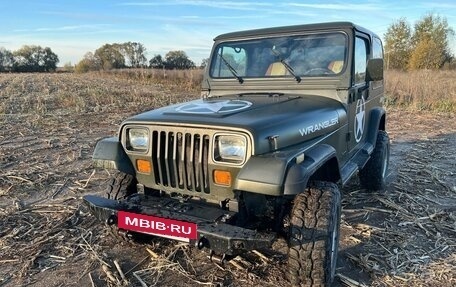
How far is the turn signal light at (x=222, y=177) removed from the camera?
2.80 meters

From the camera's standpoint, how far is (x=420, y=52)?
31672 millimetres

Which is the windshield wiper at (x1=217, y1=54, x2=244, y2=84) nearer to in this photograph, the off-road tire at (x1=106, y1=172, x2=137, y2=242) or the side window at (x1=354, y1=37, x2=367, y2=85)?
the side window at (x1=354, y1=37, x2=367, y2=85)

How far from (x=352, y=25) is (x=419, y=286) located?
7.95ft

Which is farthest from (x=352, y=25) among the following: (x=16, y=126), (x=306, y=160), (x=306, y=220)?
(x=16, y=126)

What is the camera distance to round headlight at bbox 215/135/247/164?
2.76 meters

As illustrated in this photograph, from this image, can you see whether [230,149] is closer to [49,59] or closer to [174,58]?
[174,58]

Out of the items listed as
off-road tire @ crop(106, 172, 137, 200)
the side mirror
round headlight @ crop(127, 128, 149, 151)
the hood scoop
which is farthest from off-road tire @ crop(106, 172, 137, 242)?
the side mirror

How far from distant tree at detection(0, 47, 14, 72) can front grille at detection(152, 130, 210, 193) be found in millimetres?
66421

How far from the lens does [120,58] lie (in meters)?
54.5

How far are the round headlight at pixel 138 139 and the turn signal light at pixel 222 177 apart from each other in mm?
606

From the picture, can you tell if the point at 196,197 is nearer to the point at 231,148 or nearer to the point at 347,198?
the point at 231,148

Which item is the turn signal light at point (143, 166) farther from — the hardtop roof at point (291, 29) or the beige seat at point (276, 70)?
the hardtop roof at point (291, 29)

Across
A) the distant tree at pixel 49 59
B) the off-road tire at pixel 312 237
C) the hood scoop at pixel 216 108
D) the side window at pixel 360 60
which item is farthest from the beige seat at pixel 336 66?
the distant tree at pixel 49 59

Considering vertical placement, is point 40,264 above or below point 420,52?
below
